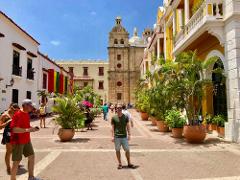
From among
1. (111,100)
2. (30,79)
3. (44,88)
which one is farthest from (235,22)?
(111,100)

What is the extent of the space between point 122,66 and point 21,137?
4962 cm

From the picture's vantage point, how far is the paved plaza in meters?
5.74

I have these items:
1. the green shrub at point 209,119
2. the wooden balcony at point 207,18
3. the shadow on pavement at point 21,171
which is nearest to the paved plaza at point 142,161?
the shadow on pavement at point 21,171

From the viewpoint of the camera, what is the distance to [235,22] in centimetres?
996

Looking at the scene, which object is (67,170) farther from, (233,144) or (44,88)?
(44,88)

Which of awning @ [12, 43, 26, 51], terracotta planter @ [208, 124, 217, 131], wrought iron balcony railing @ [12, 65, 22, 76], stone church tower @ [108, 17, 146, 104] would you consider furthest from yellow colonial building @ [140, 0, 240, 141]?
stone church tower @ [108, 17, 146, 104]

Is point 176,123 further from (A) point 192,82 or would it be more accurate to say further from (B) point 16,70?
(B) point 16,70

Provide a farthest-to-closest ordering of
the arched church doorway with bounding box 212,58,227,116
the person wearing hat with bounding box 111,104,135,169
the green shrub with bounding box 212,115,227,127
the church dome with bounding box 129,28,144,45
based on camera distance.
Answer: the church dome with bounding box 129,28,144,45
the arched church doorway with bounding box 212,58,227,116
the green shrub with bounding box 212,115,227,127
the person wearing hat with bounding box 111,104,135,169

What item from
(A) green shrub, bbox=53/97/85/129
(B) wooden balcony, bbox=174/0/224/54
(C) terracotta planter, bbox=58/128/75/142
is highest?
(B) wooden balcony, bbox=174/0/224/54

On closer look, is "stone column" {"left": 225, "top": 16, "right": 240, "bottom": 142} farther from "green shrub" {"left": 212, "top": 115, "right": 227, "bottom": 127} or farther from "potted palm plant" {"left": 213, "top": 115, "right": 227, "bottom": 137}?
"green shrub" {"left": 212, "top": 115, "right": 227, "bottom": 127}

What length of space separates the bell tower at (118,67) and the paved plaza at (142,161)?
43.6 metres

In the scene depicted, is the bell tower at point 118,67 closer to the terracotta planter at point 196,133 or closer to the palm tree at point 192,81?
the palm tree at point 192,81

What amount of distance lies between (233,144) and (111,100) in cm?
4443

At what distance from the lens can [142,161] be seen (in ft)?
23.2
